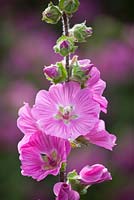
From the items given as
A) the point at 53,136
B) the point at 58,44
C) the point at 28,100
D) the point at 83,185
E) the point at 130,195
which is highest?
the point at 58,44

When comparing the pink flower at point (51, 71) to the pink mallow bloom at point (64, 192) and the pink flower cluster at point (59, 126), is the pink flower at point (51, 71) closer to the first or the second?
the pink flower cluster at point (59, 126)

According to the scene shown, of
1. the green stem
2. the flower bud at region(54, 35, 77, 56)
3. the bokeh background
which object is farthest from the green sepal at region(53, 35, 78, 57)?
the bokeh background

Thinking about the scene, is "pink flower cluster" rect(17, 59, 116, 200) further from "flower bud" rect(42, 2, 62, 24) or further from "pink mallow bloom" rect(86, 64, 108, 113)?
"flower bud" rect(42, 2, 62, 24)

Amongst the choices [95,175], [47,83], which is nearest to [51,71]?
[95,175]

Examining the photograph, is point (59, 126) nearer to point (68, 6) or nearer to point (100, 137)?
point (100, 137)

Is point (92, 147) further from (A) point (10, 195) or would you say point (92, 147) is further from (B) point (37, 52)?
(B) point (37, 52)

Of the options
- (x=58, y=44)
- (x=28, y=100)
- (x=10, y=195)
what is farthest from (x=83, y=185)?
(x=28, y=100)

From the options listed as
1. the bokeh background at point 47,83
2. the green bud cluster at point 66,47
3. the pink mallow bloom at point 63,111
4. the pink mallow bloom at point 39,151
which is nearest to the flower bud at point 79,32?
the green bud cluster at point 66,47
